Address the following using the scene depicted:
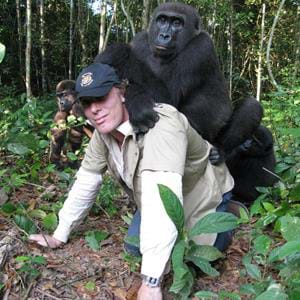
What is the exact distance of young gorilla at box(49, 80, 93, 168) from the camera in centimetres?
514

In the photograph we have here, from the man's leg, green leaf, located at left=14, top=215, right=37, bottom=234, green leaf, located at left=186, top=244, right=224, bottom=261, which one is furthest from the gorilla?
green leaf, located at left=14, top=215, right=37, bottom=234

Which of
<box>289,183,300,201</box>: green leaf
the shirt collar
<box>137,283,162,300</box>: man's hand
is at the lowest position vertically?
<box>137,283,162,300</box>: man's hand

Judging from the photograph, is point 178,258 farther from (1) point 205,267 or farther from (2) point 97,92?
(2) point 97,92

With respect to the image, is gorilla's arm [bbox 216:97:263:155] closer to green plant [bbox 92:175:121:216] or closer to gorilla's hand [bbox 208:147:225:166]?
gorilla's hand [bbox 208:147:225:166]

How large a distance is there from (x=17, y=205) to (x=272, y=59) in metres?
14.5

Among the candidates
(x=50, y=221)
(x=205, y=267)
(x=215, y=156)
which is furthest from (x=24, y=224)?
(x=215, y=156)

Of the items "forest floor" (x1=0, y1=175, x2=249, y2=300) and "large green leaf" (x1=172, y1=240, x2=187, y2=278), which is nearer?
"large green leaf" (x1=172, y1=240, x2=187, y2=278)

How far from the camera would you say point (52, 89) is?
53.9 ft

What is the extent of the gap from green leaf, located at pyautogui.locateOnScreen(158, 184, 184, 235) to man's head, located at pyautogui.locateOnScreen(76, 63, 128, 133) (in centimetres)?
63

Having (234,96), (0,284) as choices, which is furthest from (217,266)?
(234,96)

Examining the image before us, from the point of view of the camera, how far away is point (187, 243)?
2.29 m

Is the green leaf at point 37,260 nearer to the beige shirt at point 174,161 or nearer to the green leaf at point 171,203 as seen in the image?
the beige shirt at point 174,161

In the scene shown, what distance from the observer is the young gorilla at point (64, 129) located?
5145 mm

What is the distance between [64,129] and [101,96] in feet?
8.50
